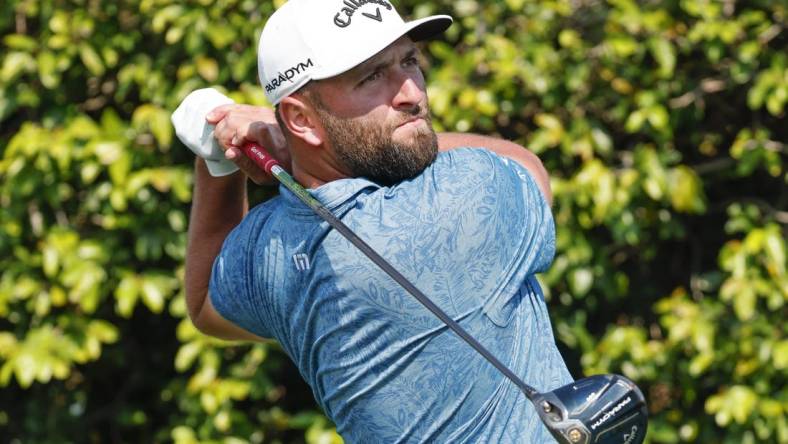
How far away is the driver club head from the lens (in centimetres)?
237

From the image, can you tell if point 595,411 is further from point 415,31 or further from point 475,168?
point 415,31

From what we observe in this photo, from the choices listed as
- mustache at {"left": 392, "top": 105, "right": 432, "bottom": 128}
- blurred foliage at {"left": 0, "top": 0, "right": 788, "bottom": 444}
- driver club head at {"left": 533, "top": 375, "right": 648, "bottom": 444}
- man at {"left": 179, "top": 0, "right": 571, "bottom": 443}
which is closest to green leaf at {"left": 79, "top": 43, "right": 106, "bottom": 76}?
blurred foliage at {"left": 0, "top": 0, "right": 788, "bottom": 444}

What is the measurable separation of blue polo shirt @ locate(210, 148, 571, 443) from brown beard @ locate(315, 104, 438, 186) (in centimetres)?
3

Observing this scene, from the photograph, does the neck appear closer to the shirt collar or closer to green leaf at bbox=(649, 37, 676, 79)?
the shirt collar

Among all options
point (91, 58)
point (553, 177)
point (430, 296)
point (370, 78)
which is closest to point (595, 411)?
point (430, 296)

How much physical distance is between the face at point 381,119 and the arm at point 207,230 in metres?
0.46

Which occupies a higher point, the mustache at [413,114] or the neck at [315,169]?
the mustache at [413,114]

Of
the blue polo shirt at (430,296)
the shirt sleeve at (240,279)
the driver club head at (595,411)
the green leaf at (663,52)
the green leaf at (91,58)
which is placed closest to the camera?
the driver club head at (595,411)

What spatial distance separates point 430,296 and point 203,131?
2.43 feet

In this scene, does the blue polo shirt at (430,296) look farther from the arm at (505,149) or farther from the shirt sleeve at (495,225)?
the arm at (505,149)

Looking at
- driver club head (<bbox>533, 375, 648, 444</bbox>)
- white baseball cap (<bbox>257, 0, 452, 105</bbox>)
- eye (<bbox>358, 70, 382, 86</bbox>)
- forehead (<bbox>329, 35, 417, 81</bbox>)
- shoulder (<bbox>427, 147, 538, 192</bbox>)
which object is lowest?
driver club head (<bbox>533, 375, 648, 444</bbox>)

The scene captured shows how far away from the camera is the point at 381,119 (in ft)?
8.82

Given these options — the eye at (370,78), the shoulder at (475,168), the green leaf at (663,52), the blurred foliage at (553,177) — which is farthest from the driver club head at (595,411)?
the green leaf at (663,52)

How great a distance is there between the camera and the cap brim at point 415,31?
2662mm
